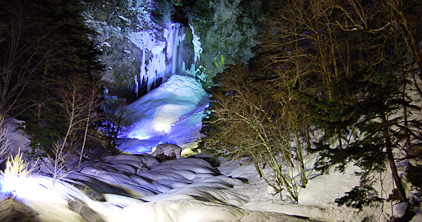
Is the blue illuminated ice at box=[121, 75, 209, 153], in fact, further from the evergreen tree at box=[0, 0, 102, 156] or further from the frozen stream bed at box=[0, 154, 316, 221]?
the frozen stream bed at box=[0, 154, 316, 221]

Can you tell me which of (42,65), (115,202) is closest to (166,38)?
(42,65)

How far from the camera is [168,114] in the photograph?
38594mm

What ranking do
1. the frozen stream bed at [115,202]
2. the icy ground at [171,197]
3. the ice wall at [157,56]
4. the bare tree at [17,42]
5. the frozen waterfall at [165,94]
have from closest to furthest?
the frozen stream bed at [115,202] < the icy ground at [171,197] < the bare tree at [17,42] < the frozen waterfall at [165,94] < the ice wall at [157,56]

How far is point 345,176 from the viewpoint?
26.7ft

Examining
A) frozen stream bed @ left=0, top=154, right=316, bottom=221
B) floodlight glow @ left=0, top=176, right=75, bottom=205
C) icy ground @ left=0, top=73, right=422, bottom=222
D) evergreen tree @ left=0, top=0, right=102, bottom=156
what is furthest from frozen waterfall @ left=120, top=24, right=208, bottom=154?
floodlight glow @ left=0, top=176, right=75, bottom=205

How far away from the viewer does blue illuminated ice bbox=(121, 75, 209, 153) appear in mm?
34031

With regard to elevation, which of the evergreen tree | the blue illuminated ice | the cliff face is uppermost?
the cliff face

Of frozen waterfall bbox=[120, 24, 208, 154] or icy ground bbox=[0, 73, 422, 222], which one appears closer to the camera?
icy ground bbox=[0, 73, 422, 222]

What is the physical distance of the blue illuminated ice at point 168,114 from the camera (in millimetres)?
34031

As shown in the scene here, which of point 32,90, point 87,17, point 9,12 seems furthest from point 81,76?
point 87,17

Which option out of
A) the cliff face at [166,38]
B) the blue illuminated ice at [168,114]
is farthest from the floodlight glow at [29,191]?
the cliff face at [166,38]

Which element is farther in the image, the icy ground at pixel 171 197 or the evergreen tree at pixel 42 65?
the evergreen tree at pixel 42 65

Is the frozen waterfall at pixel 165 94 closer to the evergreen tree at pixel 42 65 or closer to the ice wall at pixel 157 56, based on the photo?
the ice wall at pixel 157 56

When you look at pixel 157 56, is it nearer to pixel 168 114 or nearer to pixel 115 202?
pixel 168 114
